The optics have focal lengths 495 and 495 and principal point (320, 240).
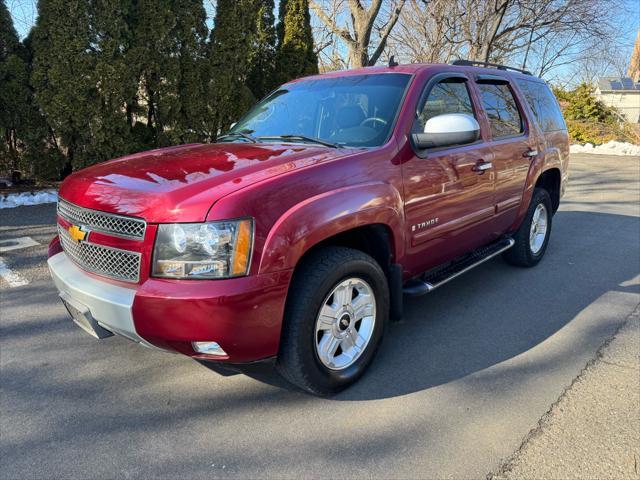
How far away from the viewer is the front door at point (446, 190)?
3283 mm

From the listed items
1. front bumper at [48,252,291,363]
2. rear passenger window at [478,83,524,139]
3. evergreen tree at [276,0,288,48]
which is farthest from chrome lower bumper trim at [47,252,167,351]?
evergreen tree at [276,0,288,48]

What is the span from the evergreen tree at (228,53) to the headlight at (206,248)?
7721 millimetres

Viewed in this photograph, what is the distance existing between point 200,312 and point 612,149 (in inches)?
830

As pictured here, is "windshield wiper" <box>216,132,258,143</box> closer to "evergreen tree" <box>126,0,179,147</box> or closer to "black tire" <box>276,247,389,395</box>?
"black tire" <box>276,247,389,395</box>

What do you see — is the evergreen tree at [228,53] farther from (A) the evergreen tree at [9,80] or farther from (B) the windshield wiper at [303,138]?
(B) the windshield wiper at [303,138]

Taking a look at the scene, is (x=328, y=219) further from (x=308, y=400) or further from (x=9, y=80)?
(x=9, y=80)

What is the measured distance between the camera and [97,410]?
9.01 feet

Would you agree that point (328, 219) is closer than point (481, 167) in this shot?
Yes

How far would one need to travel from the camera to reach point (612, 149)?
19234mm

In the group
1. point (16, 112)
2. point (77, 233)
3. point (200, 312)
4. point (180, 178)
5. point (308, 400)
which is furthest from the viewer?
point (16, 112)

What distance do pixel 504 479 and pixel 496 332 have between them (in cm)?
164

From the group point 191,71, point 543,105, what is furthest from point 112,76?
point 543,105

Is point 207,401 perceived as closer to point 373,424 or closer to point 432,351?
point 373,424

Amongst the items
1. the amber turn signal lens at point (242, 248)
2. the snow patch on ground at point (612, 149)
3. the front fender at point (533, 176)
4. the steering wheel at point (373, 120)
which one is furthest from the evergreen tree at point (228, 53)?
the snow patch on ground at point (612, 149)
